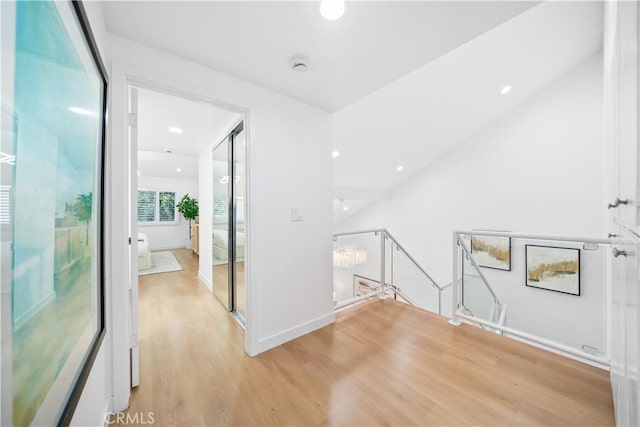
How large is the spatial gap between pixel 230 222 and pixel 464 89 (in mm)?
3893

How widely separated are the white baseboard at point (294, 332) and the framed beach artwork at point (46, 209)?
122cm

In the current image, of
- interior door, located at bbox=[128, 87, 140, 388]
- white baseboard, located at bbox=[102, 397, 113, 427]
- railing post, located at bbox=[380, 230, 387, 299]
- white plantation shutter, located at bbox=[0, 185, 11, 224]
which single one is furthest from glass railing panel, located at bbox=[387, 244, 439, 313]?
white plantation shutter, located at bbox=[0, 185, 11, 224]

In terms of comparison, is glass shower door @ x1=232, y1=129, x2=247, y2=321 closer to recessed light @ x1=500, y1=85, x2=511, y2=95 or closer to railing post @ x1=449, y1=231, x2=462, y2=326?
railing post @ x1=449, y1=231, x2=462, y2=326

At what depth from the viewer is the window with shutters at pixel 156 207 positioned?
6.97 metres

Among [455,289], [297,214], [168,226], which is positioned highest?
[297,214]

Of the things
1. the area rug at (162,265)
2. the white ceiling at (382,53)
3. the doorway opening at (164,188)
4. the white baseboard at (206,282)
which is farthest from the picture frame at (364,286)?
the area rug at (162,265)

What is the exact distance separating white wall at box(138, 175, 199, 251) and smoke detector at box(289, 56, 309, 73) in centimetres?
710

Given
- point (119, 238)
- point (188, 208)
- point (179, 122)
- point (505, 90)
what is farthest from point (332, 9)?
point (188, 208)

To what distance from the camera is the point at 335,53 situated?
1608mm

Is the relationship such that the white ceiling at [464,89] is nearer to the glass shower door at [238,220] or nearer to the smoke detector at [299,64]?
the glass shower door at [238,220]

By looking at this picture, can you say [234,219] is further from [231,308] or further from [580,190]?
[580,190]

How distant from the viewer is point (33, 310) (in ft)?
1.78

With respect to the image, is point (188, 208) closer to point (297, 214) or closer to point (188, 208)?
point (188, 208)

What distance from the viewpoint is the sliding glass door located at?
249cm
